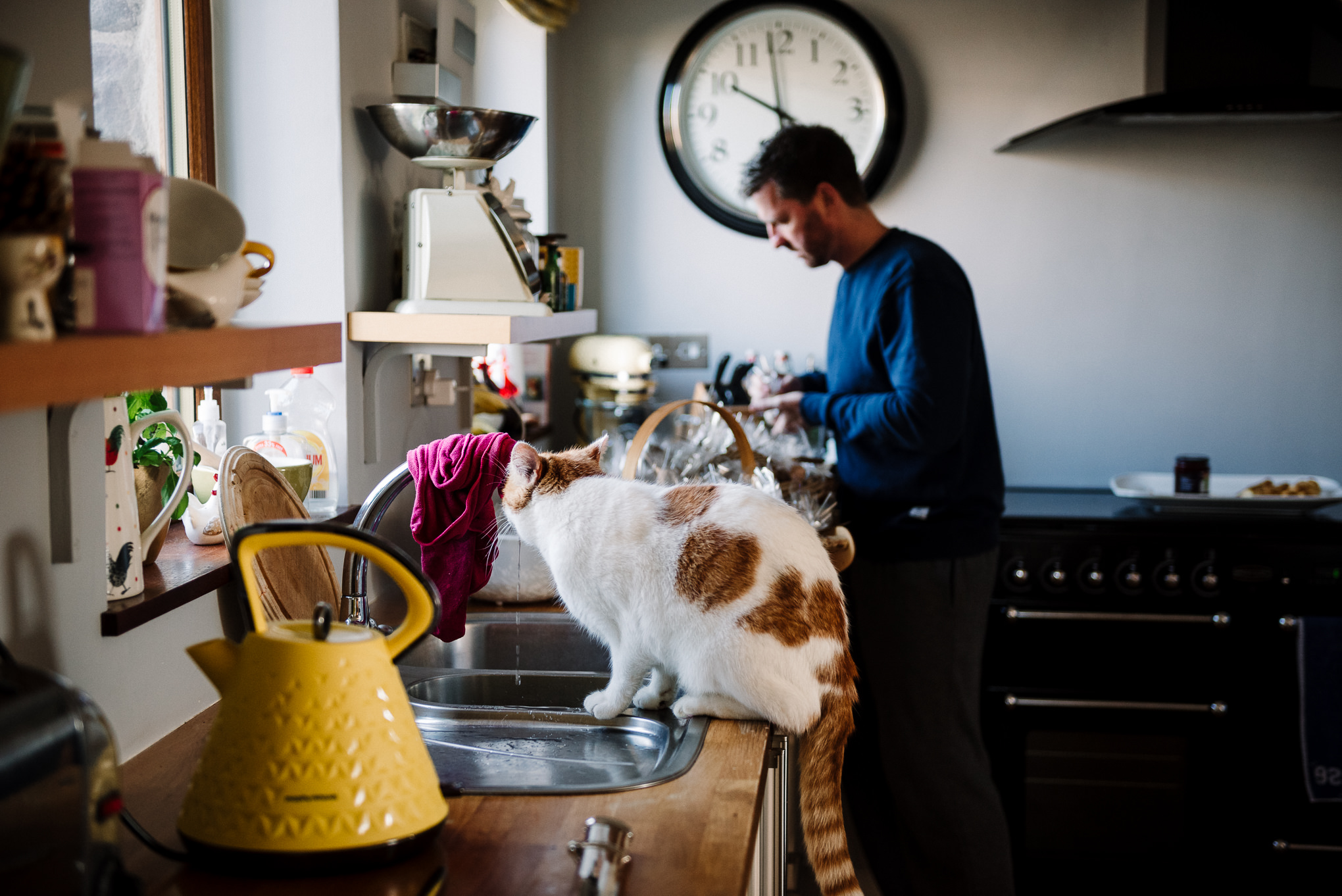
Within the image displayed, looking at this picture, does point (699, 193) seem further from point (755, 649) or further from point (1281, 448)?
point (755, 649)

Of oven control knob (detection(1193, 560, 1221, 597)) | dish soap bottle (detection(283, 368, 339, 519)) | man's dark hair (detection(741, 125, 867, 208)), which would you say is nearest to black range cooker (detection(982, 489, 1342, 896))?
oven control knob (detection(1193, 560, 1221, 597))

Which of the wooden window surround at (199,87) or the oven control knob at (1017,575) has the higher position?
the wooden window surround at (199,87)

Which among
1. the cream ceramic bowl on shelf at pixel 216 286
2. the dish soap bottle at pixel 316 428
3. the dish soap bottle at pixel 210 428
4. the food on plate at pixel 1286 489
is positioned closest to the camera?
the cream ceramic bowl on shelf at pixel 216 286

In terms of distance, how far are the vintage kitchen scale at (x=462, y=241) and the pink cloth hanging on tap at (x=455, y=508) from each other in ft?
1.19

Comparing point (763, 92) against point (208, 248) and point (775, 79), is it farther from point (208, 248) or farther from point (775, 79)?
point (208, 248)

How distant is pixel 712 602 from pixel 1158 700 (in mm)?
1671

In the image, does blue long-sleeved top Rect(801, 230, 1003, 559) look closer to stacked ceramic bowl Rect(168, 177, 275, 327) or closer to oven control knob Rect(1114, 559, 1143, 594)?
oven control knob Rect(1114, 559, 1143, 594)

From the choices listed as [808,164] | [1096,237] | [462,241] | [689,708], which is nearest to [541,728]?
[689,708]

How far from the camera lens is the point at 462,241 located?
5.41 ft

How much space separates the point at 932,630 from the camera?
2098mm

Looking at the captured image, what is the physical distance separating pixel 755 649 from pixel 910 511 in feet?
3.19

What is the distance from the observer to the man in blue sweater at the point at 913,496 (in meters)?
2.02

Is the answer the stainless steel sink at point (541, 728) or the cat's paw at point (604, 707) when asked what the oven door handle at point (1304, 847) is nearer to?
the stainless steel sink at point (541, 728)

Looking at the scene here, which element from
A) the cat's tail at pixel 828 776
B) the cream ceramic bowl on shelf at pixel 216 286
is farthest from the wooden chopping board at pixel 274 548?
the cat's tail at pixel 828 776
